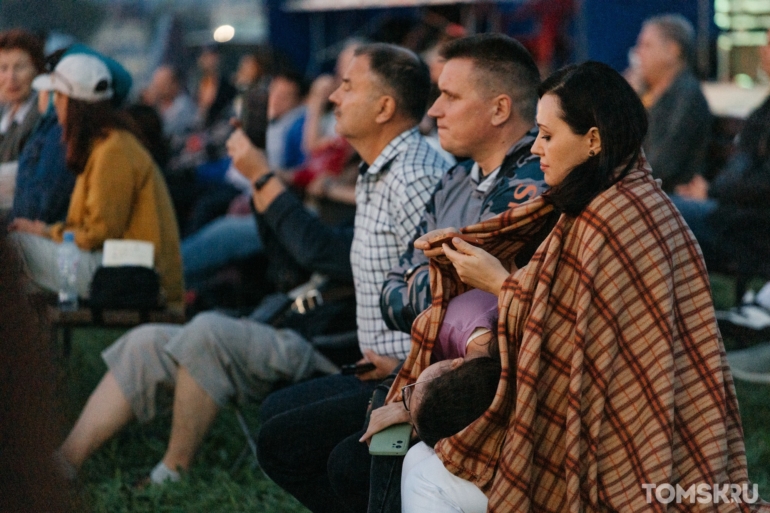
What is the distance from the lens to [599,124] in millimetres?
2432

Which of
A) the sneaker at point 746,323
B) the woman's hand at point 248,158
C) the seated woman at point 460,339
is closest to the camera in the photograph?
the seated woman at point 460,339

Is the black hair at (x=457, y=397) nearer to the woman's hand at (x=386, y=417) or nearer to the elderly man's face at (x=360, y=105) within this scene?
the woman's hand at (x=386, y=417)

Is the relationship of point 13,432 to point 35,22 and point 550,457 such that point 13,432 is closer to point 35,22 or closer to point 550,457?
point 550,457

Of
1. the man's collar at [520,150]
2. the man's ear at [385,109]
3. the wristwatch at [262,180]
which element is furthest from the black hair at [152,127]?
the man's collar at [520,150]

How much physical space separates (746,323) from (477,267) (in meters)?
2.58

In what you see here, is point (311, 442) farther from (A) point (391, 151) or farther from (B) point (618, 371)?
(B) point (618, 371)

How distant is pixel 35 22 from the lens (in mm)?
18828

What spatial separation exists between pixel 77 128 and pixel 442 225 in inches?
92.7

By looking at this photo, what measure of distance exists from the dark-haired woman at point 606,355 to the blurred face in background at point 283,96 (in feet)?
24.1

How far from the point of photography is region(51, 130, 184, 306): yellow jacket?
15.6 feet

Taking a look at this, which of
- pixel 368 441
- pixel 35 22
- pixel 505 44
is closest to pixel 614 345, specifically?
pixel 368 441

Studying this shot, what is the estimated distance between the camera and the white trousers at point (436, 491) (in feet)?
8.25

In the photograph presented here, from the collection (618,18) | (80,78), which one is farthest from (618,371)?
(618,18)

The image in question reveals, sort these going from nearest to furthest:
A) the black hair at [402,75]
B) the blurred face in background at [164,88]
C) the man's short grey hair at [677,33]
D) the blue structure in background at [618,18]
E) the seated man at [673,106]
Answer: the black hair at [402,75], the seated man at [673,106], the man's short grey hair at [677,33], the blue structure in background at [618,18], the blurred face in background at [164,88]
